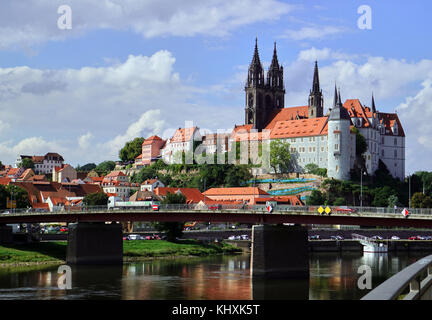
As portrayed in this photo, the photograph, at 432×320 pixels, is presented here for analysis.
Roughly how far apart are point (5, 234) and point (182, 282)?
4166 centimetres

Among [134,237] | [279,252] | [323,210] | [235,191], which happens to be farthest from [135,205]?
[235,191]

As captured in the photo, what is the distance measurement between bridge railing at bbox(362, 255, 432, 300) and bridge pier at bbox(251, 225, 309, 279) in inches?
2234

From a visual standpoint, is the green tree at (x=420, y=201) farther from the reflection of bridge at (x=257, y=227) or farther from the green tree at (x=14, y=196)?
A: the reflection of bridge at (x=257, y=227)

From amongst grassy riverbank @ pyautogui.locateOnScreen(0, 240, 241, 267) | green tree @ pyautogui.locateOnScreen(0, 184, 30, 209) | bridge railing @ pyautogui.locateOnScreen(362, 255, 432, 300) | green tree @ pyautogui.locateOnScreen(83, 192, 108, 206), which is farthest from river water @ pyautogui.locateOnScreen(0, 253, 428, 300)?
green tree @ pyautogui.locateOnScreen(83, 192, 108, 206)

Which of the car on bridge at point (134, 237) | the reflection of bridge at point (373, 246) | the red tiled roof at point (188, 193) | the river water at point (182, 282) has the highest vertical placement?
the red tiled roof at point (188, 193)

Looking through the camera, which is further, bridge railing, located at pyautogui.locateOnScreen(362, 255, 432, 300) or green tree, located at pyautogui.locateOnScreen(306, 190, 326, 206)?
green tree, located at pyautogui.locateOnScreen(306, 190, 326, 206)

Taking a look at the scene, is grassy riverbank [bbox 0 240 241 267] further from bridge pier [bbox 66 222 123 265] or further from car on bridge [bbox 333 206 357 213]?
car on bridge [bbox 333 206 357 213]

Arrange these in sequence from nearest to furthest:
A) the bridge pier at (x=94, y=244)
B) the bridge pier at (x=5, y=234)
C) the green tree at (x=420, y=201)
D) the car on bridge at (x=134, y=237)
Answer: the bridge pier at (x=94, y=244) → the bridge pier at (x=5, y=234) → the car on bridge at (x=134, y=237) → the green tree at (x=420, y=201)

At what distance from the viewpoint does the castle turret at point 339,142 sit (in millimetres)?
191625

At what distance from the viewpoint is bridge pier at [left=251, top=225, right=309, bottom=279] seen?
74.0 m

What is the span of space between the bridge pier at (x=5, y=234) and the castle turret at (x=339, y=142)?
10843 cm

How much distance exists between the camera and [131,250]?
105750 millimetres

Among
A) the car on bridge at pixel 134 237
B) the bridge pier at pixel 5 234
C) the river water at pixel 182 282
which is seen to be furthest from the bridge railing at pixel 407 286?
the car on bridge at pixel 134 237
